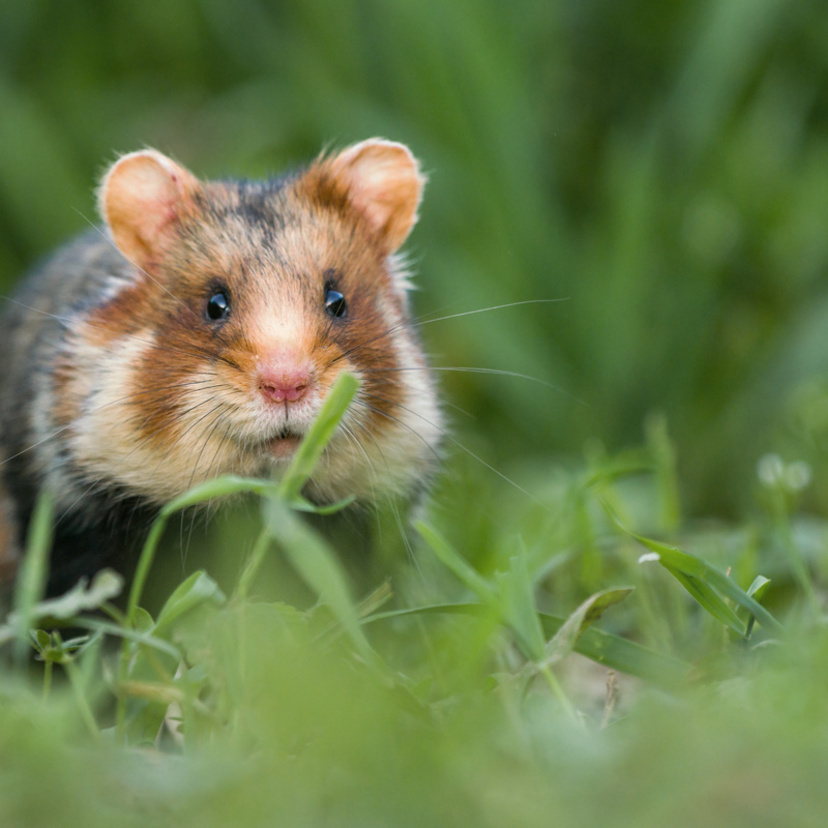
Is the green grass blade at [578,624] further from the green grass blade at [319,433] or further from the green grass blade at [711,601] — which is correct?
the green grass blade at [319,433]

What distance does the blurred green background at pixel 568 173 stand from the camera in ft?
19.5

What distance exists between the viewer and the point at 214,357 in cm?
310

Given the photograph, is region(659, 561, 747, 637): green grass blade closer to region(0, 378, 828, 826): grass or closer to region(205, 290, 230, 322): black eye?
region(0, 378, 828, 826): grass

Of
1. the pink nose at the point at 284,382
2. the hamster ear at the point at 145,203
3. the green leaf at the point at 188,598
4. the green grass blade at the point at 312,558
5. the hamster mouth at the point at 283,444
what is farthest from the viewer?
the hamster ear at the point at 145,203

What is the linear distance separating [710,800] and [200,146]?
5967 mm

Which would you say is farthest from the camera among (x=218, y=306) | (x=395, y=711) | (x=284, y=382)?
(x=218, y=306)

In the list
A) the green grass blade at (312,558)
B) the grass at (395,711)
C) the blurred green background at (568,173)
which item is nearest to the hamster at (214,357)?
the grass at (395,711)

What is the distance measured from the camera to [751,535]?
3488 millimetres

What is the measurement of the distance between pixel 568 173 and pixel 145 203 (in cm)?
376

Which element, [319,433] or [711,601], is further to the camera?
[711,601]

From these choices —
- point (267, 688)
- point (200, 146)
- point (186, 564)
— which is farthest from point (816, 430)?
point (200, 146)

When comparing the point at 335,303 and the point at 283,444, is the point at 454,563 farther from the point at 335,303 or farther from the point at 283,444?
the point at 335,303

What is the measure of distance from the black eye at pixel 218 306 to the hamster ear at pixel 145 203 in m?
0.32

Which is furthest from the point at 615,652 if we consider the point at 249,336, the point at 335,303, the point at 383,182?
the point at 383,182
